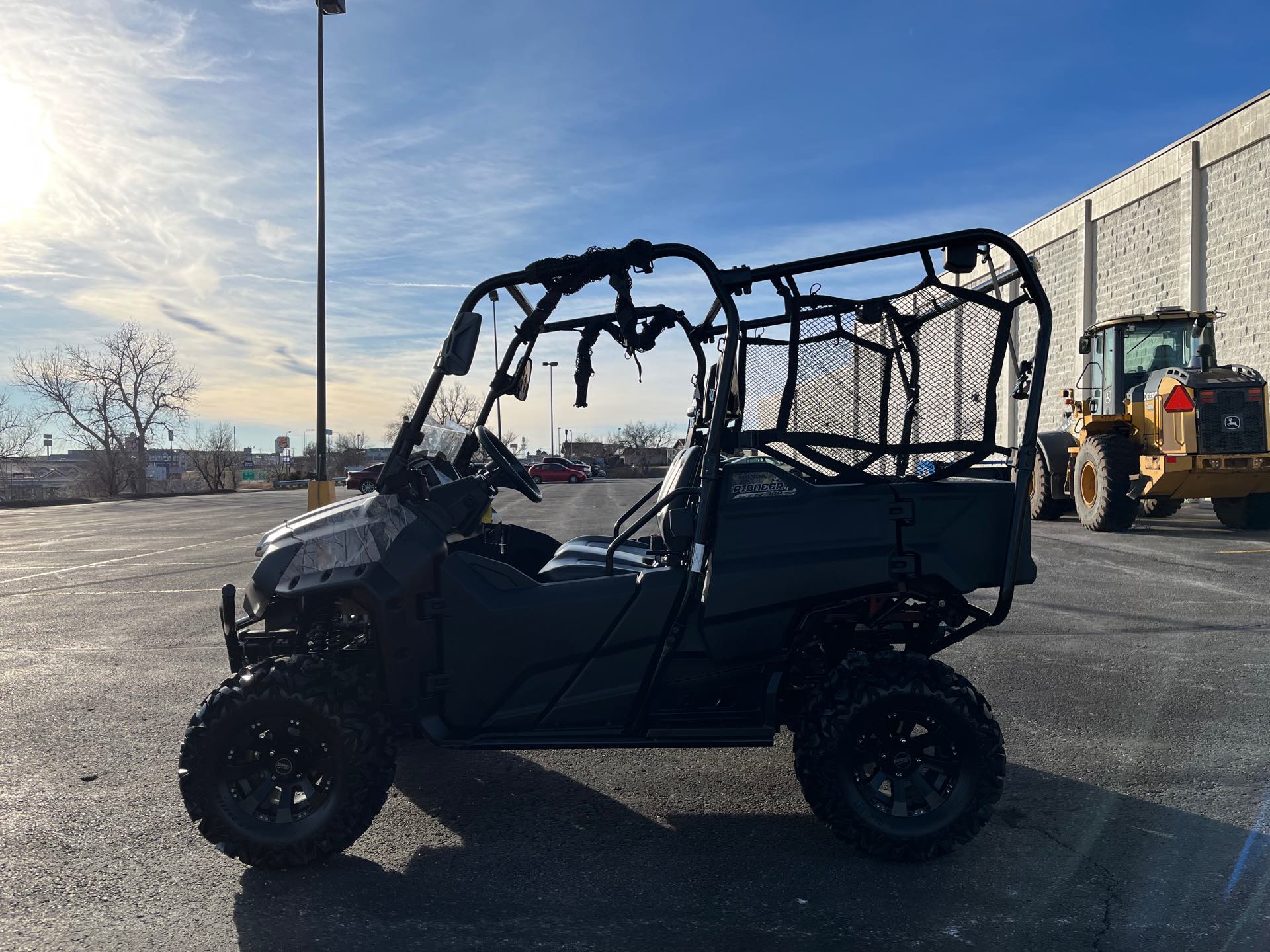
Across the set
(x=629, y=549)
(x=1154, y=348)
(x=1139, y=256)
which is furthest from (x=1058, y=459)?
(x=629, y=549)

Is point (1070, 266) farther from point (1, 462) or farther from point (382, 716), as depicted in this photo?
point (1, 462)

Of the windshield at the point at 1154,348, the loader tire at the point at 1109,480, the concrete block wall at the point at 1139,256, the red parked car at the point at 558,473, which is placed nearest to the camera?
the loader tire at the point at 1109,480

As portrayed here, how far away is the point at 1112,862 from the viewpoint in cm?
317

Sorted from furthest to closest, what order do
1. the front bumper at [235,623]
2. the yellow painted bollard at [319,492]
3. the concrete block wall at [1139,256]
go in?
the concrete block wall at [1139,256] → the yellow painted bollard at [319,492] → the front bumper at [235,623]

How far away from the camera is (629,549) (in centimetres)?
445

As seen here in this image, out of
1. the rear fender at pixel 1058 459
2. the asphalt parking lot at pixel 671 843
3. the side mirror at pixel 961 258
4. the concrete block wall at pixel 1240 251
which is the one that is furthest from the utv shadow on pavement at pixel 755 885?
the concrete block wall at pixel 1240 251

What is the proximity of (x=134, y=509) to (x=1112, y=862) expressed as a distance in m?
31.1

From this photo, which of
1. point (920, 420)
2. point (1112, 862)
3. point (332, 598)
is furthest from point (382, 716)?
point (1112, 862)

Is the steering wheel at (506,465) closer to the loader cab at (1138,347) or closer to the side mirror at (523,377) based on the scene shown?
the side mirror at (523,377)

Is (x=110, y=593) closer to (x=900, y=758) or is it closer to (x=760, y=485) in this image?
(x=760, y=485)

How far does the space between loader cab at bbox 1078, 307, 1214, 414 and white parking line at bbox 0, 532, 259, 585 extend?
1439cm

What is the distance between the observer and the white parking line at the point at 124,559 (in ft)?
36.1

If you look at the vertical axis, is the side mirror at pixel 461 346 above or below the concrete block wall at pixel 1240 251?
below

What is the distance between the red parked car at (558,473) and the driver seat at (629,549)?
3720 centimetres
